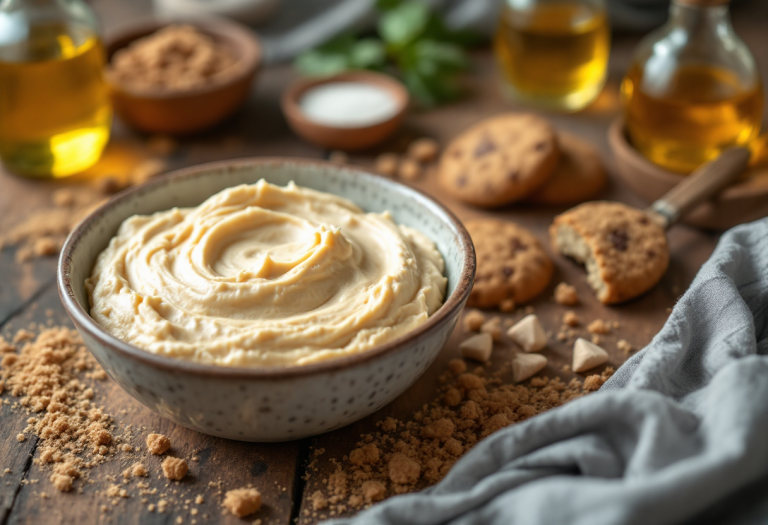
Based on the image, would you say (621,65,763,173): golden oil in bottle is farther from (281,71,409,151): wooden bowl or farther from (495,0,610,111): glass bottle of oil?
(281,71,409,151): wooden bowl

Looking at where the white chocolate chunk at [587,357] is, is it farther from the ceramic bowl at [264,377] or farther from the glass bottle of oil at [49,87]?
the glass bottle of oil at [49,87]

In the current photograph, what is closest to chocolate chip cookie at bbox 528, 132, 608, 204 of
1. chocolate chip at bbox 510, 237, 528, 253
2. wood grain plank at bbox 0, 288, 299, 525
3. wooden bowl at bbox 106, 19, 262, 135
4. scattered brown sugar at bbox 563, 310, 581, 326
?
chocolate chip at bbox 510, 237, 528, 253

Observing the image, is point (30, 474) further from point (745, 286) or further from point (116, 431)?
point (745, 286)

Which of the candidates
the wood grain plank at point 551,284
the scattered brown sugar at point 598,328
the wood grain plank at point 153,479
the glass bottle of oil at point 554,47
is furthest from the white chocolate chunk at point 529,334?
the glass bottle of oil at point 554,47

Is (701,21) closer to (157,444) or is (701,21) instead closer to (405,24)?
(405,24)

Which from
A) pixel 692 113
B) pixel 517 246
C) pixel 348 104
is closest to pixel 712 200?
pixel 692 113

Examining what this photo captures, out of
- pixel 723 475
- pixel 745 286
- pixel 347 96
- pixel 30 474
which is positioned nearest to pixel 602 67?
pixel 347 96
